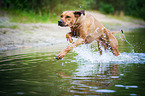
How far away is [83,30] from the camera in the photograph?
6555 mm

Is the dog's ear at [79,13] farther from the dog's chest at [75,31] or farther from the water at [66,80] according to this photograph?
the water at [66,80]

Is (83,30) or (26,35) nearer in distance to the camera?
(83,30)

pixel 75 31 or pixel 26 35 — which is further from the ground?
pixel 75 31

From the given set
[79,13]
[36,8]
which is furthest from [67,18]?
[36,8]

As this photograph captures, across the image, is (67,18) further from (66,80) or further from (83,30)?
(66,80)

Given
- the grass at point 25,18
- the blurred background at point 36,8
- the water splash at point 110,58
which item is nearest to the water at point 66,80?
the water splash at point 110,58

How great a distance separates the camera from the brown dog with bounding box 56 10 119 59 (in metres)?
6.29

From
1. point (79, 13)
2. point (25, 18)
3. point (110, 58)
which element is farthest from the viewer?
point (25, 18)

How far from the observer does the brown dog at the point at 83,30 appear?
6291 millimetres

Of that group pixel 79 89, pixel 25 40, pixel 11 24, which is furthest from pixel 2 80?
pixel 11 24

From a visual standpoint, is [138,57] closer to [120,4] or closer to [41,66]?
[41,66]

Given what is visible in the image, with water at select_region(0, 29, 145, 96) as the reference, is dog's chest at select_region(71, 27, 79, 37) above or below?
above

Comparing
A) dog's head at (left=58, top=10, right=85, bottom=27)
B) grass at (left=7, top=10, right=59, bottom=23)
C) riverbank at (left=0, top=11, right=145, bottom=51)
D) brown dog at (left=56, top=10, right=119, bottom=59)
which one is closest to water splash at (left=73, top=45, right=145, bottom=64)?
brown dog at (left=56, top=10, right=119, bottom=59)

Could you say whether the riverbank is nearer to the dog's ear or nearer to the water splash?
the water splash
